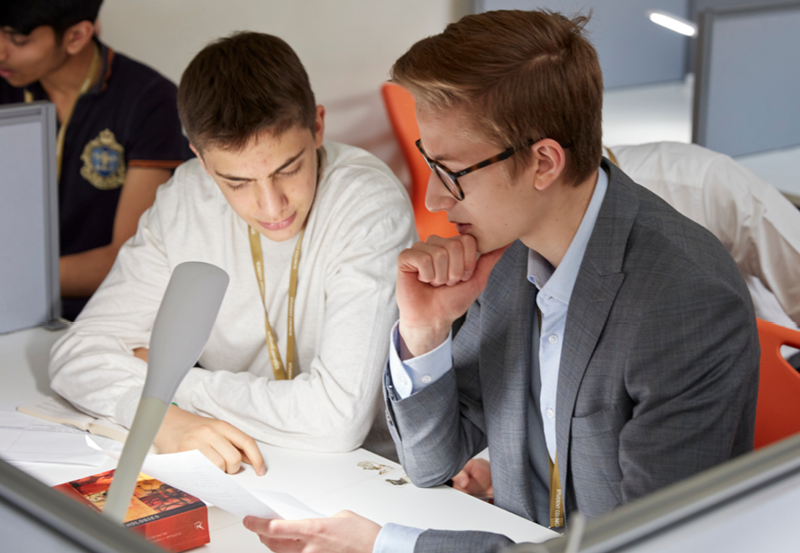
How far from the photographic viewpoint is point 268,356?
162 centimetres

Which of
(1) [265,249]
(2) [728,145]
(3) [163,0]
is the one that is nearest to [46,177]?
(1) [265,249]

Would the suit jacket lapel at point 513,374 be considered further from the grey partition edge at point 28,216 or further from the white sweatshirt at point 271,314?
the grey partition edge at point 28,216

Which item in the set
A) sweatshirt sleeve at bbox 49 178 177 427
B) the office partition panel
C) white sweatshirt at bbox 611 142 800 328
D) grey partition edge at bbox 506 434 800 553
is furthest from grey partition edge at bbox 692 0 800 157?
grey partition edge at bbox 506 434 800 553

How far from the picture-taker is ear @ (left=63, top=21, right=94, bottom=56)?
2.42 metres

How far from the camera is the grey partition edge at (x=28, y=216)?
171 cm

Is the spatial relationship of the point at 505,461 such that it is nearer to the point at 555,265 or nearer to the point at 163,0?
the point at 555,265

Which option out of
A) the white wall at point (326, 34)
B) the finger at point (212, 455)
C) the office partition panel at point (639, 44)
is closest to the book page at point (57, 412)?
the finger at point (212, 455)

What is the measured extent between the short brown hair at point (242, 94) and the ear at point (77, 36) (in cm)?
112

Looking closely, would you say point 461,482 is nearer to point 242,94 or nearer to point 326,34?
point 242,94

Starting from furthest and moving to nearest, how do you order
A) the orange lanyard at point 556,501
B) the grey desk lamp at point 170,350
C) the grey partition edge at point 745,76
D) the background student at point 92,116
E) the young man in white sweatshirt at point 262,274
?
the grey partition edge at point 745,76, the background student at point 92,116, the young man in white sweatshirt at point 262,274, the orange lanyard at point 556,501, the grey desk lamp at point 170,350

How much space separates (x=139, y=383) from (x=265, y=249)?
36cm

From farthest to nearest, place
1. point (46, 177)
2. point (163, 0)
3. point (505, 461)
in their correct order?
point (163, 0), point (46, 177), point (505, 461)

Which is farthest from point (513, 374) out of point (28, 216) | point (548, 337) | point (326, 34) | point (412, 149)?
point (326, 34)

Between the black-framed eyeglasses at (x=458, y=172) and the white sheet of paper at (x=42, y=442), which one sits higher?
the black-framed eyeglasses at (x=458, y=172)
